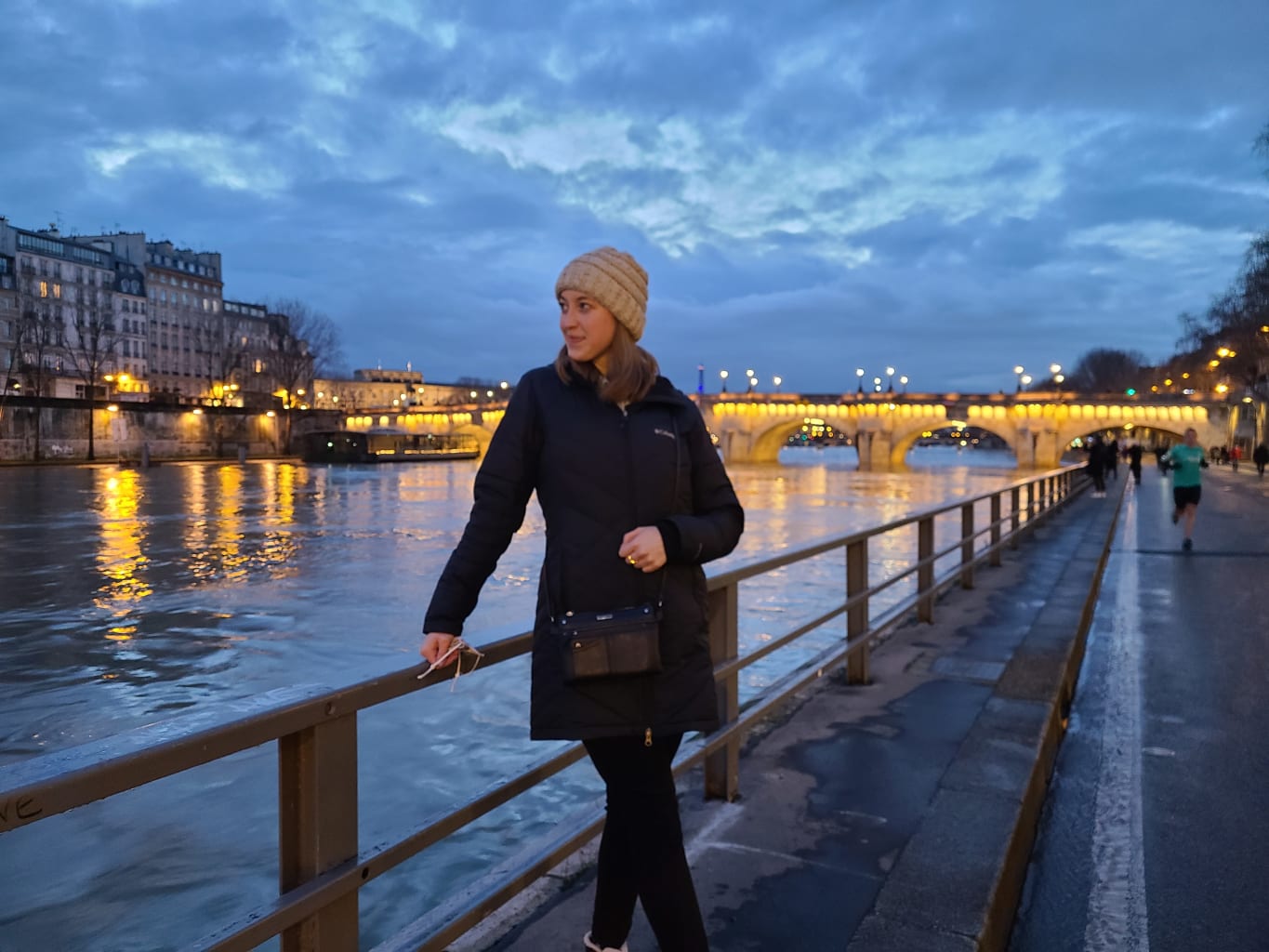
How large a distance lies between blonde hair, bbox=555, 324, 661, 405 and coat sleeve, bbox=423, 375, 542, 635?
0.36ft

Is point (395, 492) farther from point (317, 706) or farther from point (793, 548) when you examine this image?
point (317, 706)

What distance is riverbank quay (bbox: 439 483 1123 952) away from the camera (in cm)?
302

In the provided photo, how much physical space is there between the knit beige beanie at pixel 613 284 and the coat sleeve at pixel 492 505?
0.83ft

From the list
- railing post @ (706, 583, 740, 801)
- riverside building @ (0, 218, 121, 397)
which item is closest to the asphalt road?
railing post @ (706, 583, 740, 801)

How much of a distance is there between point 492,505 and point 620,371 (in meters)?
0.42

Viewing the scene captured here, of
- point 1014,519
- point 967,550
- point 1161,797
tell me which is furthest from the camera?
point 1014,519

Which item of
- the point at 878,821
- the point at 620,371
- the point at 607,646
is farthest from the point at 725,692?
the point at 620,371

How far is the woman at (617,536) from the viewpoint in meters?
2.26

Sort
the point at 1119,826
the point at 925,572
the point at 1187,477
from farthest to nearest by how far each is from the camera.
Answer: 1. the point at 1187,477
2. the point at 925,572
3. the point at 1119,826

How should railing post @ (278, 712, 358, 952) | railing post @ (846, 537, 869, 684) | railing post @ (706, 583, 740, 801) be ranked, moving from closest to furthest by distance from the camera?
railing post @ (278, 712, 358, 952) → railing post @ (706, 583, 740, 801) → railing post @ (846, 537, 869, 684)

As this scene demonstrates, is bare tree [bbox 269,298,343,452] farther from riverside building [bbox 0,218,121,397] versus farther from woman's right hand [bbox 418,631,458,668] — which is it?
woman's right hand [bbox 418,631,458,668]

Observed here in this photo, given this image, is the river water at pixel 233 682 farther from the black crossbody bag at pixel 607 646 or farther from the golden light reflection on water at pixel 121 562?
the black crossbody bag at pixel 607 646

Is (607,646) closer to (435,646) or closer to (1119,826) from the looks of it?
(435,646)

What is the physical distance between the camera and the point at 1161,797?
14.9 feet
